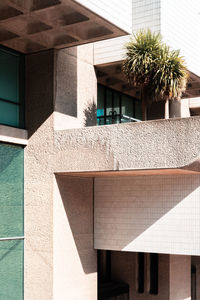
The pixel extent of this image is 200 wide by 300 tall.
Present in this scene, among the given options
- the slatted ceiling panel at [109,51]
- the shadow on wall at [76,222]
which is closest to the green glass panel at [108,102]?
the slatted ceiling panel at [109,51]

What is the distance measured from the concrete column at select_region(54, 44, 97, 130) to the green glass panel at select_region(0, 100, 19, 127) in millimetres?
1024

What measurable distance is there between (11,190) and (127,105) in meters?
6.73

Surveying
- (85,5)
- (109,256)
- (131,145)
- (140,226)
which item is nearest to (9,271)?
(140,226)

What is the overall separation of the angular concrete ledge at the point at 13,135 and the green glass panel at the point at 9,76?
0.80m

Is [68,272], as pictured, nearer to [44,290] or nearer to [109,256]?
[44,290]

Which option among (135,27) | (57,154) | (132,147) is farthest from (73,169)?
(135,27)

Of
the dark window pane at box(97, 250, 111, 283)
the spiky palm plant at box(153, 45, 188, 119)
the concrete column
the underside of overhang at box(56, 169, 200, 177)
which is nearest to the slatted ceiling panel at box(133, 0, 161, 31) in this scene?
the spiky palm plant at box(153, 45, 188, 119)

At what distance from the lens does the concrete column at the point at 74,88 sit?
40.0 feet

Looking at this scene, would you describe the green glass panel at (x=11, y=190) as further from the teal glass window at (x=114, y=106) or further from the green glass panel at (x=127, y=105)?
the green glass panel at (x=127, y=105)

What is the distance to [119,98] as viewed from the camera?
54.5 ft

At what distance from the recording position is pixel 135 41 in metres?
12.9

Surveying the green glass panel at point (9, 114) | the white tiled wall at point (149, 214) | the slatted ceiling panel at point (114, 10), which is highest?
the slatted ceiling panel at point (114, 10)

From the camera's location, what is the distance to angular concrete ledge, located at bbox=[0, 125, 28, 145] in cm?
1138

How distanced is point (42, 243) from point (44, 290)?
1130mm
